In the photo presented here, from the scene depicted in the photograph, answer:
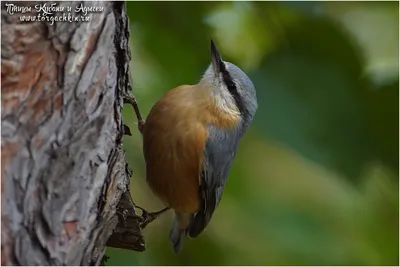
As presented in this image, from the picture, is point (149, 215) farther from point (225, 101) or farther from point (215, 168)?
point (225, 101)

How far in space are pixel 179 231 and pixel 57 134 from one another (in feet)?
4.81

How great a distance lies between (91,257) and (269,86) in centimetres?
113

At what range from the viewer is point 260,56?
9.58ft

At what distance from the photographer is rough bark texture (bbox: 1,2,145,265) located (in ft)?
5.56

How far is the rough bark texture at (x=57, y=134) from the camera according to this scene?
1694mm

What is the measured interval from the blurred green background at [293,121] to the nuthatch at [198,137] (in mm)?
77

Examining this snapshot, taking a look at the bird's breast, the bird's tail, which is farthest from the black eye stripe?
the bird's tail

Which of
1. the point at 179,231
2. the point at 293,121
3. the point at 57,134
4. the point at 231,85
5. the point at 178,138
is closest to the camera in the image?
the point at 57,134

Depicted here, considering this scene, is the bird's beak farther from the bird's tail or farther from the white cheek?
the bird's tail

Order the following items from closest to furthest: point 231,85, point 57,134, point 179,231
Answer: point 57,134, point 231,85, point 179,231

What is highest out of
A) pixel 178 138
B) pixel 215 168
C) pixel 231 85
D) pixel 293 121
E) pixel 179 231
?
pixel 231 85

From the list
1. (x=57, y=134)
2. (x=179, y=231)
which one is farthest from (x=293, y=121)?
(x=57, y=134)

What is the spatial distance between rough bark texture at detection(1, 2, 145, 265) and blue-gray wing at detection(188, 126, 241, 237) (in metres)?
0.98

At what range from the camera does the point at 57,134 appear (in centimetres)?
177
